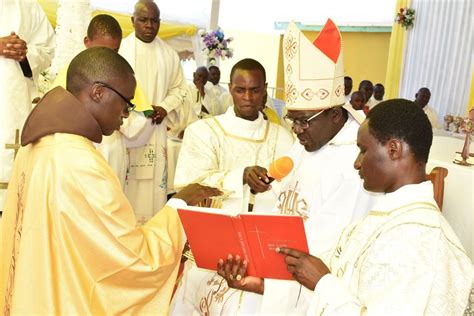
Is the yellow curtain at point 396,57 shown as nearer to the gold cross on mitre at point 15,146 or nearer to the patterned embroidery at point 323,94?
the gold cross on mitre at point 15,146

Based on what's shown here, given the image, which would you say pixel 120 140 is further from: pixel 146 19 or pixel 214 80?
pixel 214 80

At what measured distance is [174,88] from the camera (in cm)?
537

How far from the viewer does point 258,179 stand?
10.4 ft

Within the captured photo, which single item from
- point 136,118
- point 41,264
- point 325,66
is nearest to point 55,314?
point 41,264

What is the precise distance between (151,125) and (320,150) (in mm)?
2283

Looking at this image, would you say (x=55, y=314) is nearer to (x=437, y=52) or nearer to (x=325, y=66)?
(x=325, y=66)

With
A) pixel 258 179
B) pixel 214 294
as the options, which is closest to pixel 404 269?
pixel 214 294

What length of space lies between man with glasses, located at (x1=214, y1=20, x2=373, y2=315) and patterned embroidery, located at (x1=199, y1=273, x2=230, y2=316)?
12 cm

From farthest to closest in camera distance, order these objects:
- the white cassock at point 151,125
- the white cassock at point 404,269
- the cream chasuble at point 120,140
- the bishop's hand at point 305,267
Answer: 1. the white cassock at point 151,125
2. the cream chasuble at point 120,140
3. the bishop's hand at point 305,267
4. the white cassock at point 404,269

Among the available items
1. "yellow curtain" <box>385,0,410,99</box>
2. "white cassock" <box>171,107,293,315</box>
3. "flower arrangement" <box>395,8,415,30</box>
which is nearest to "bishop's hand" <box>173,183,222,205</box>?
"white cassock" <box>171,107,293,315</box>

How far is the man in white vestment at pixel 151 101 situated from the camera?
4941 millimetres

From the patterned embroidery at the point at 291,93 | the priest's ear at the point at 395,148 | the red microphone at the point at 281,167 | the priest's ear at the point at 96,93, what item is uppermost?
the patterned embroidery at the point at 291,93

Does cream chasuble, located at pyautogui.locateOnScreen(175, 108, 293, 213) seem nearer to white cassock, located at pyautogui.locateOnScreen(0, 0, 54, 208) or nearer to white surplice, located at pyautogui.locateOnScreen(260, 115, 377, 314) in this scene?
white surplice, located at pyautogui.locateOnScreen(260, 115, 377, 314)

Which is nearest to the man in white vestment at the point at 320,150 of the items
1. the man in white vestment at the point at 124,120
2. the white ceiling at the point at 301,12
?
the man in white vestment at the point at 124,120
